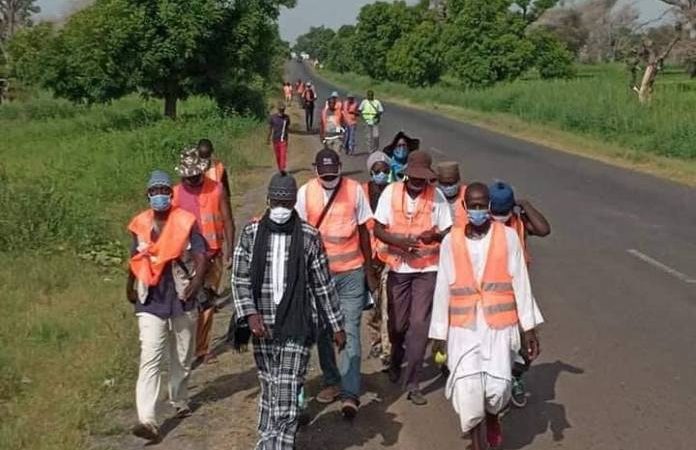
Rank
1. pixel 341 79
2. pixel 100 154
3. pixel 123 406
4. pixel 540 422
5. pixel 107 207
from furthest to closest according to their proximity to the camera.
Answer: pixel 341 79
pixel 100 154
pixel 107 207
pixel 123 406
pixel 540 422

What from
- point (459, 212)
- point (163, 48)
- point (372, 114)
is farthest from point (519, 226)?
point (163, 48)

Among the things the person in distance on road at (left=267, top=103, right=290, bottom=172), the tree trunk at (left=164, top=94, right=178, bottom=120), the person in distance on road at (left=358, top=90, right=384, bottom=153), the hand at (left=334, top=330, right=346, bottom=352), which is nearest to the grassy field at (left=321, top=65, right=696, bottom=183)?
the person in distance on road at (left=358, top=90, right=384, bottom=153)

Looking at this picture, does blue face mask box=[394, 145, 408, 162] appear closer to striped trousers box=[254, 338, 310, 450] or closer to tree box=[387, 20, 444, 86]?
striped trousers box=[254, 338, 310, 450]

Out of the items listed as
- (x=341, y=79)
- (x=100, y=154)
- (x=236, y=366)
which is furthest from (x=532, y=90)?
(x=341, y=79)

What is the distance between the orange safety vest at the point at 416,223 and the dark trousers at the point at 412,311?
0.11 m

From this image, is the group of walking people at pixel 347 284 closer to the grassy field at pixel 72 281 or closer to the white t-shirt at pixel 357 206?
the white t-shirt at pixel 357 206

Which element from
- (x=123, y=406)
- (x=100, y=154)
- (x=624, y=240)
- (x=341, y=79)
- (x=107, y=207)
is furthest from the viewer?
(x=341, y=79)

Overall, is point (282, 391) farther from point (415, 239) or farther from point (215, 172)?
point (215, 172)

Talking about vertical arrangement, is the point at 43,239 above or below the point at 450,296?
below

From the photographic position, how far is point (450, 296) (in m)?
5.51

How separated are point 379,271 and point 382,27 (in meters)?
77.0

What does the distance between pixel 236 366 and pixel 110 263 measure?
14.5ft

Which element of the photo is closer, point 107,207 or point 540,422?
point 540,422

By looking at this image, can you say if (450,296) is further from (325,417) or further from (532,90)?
(532,90)
